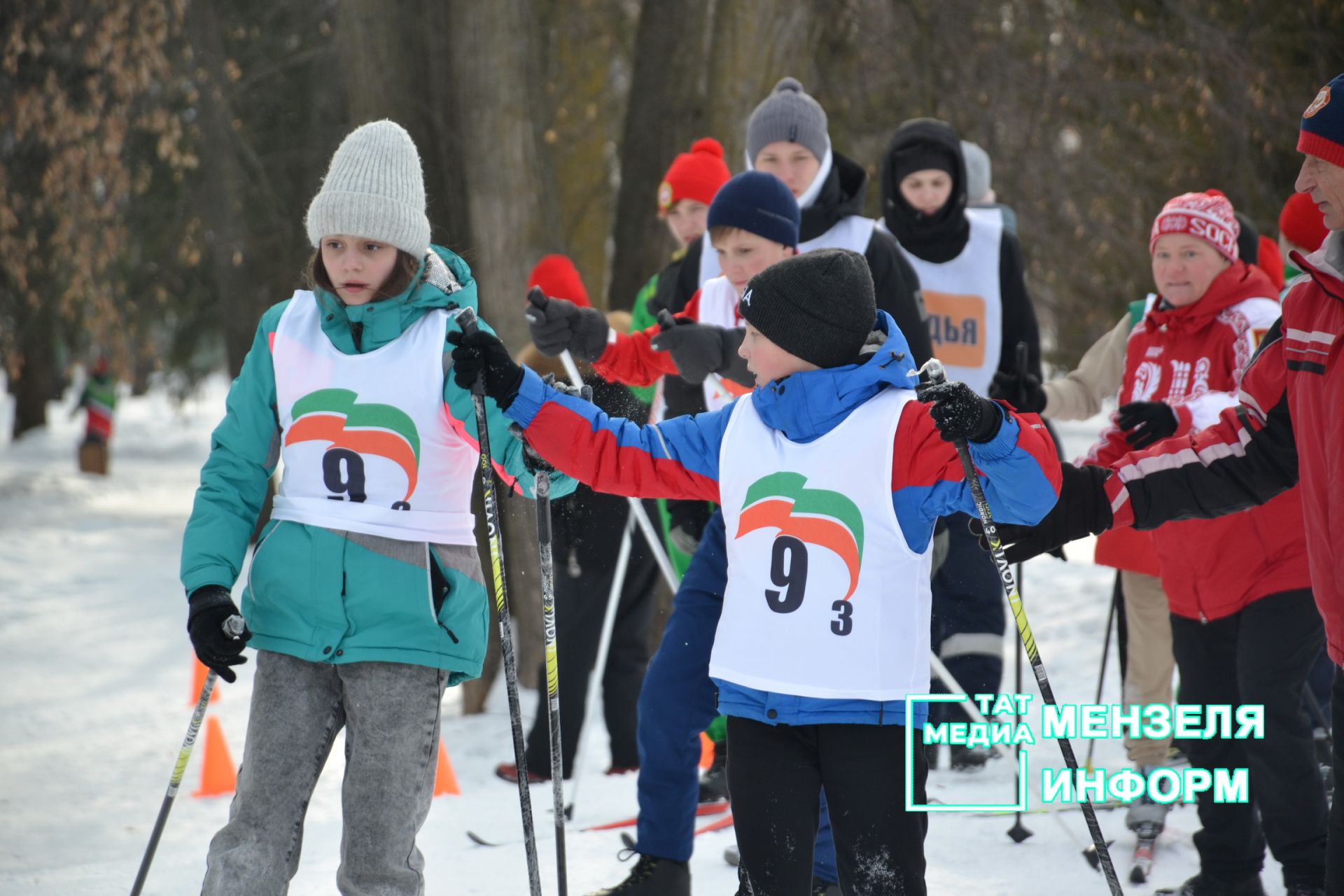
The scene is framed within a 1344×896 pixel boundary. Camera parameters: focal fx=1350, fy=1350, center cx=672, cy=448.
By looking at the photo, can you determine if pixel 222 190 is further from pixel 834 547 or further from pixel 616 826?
pixel 834 547

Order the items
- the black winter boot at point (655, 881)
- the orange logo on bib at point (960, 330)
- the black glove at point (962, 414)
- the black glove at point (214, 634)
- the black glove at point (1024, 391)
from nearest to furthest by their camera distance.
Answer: the black glove at point (962, 414)
the black glove at point (214, 634)
the black winter boot at point (655, 881)
the black glove at point (1024, 391)
the orange logo on bib at point (960, 330)

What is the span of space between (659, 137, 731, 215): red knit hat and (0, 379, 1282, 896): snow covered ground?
241 cm

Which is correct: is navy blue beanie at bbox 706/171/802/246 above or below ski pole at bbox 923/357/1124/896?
above

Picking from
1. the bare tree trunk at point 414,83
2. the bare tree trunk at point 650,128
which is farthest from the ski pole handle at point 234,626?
the bare tree trunk at point 650,128

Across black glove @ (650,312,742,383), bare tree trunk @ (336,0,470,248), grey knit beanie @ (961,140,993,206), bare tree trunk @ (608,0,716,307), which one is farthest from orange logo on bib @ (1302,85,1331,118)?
bare tree trunk @ (608,0,716,307)

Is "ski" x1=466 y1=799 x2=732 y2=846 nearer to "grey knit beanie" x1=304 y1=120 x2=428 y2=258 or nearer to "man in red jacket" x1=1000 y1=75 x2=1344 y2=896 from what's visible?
"man in red jacket" x1=1000 y1=75 x2=1344 y2=896

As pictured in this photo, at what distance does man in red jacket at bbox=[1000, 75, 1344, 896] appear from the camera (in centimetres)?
295

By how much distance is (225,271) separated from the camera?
1039 centimetres

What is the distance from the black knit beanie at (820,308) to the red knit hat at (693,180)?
8.42ft

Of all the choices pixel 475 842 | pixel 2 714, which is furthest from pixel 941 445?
pixel 2 714

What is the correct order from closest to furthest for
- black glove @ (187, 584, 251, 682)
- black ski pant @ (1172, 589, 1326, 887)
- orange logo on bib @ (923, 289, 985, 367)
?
1. black glove @ (187, 584, 251, 682)
2. black ski pant @ (1172, 589, 1326, 887)
3. orange logo on bib @ (923, 289, 985, 367)

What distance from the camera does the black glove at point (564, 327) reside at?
3771 millimetres

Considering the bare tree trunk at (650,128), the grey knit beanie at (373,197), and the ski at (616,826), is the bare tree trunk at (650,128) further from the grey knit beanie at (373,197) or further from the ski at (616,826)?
the grey knit beanie at (373,197)

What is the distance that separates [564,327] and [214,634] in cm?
141
